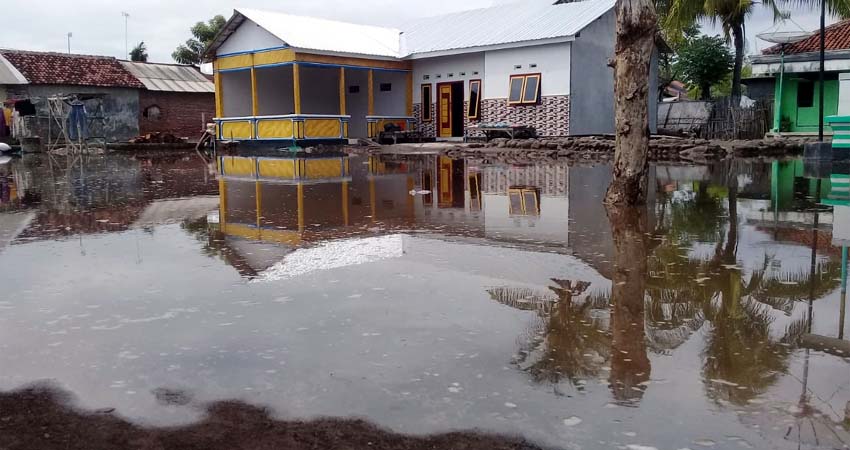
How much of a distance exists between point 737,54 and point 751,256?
938 inches

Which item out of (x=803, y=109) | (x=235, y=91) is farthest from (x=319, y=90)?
(x=803, y=109)

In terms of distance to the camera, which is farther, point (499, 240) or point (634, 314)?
point (499, 240)

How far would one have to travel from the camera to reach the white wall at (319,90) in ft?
98.2

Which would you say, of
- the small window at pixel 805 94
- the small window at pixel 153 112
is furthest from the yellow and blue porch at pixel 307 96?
the small window at pixel 805 94

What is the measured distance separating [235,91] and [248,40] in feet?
13.5

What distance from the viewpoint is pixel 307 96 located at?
30.2 metres

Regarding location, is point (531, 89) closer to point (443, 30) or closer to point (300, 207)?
point (443, 30)

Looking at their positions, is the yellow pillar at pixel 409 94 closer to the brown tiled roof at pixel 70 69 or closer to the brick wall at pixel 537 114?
the brick wall at pixel 537 114

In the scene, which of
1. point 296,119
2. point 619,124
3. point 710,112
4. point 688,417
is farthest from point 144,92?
point 688,417

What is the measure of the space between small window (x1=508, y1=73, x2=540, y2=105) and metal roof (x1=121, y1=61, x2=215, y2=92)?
1670 cm

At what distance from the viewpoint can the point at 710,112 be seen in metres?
25.2

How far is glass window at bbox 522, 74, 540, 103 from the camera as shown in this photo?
78.4 ft

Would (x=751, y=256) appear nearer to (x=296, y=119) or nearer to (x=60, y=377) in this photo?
(x=60, y=377)

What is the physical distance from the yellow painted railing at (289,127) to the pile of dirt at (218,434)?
21848 millimetres
